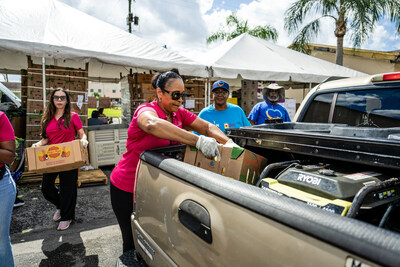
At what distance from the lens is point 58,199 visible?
12.4ft

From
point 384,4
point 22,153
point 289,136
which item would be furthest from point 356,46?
point 22,153

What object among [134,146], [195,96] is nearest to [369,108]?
[134,146]

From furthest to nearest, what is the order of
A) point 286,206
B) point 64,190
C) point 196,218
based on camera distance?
point 64,190 → point 196,218 → point 286,206

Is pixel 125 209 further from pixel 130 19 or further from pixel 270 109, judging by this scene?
pixel 130 19

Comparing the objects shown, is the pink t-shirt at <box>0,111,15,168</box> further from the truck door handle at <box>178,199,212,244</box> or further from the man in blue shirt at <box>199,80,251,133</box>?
the man in blue shirt at <box>199,80,251,133</box>

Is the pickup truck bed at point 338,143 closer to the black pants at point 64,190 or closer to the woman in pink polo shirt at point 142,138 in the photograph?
the woman in pink polo shirt at point 142,138

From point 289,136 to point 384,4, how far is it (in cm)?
1330

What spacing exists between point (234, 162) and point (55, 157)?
2622 millimetres

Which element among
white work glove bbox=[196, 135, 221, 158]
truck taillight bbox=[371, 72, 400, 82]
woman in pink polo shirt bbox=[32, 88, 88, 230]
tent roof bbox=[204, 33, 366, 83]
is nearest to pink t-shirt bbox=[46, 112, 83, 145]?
woman in pink polo shirt bbox=[32, 88, 88, 230]

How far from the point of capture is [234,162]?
69.1 inches

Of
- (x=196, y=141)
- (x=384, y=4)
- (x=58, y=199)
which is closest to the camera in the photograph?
(x=196, y=141)

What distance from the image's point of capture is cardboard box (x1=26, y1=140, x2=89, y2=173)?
3.23m

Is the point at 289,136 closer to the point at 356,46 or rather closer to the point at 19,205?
the point at 19,205

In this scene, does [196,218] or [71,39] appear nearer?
[196,218]
